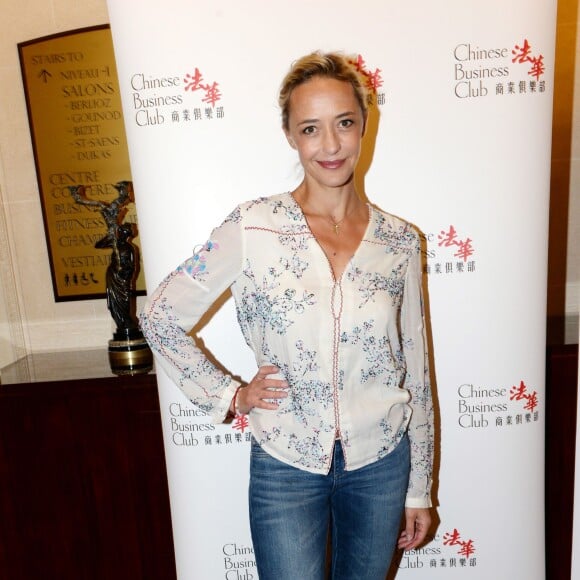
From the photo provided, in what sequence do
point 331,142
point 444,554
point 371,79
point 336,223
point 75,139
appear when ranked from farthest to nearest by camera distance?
point 75,139 < point 444,554 < point 371,79 < point 336,223 < point 331,142

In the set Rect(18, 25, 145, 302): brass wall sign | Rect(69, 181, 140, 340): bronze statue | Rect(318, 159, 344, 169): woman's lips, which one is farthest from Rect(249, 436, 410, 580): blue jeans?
Rect(18, 25, 145, 302): brass wall sign

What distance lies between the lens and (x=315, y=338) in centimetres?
131

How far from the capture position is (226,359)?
181cm

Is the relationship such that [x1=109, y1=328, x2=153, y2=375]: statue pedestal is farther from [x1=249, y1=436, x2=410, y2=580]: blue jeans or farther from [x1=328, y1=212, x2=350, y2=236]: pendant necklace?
[x1=328, y1=212, x2=350, y2=236]: pendant necklace

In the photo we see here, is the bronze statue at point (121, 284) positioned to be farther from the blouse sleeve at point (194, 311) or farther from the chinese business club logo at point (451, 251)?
the chinese business club logo at point (451, 251)

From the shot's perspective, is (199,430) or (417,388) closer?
(417,388)

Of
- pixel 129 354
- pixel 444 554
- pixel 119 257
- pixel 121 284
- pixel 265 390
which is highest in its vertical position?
pixel 119 257

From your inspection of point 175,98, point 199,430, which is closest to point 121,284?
point 199,430

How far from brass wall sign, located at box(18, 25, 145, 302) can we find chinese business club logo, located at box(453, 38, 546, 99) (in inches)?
59.1

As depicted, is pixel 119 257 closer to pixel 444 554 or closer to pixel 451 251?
pixel 451 251

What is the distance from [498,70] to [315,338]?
3.02ft

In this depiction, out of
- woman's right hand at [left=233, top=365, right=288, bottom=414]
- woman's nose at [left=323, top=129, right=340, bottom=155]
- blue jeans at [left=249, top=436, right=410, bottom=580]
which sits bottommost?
blue jeans at [left=249, top=436, right=410, bottom=580]

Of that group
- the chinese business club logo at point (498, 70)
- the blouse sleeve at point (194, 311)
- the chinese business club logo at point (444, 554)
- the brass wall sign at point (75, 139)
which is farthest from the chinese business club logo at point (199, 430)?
the chinese business club logo at point (498, 70)

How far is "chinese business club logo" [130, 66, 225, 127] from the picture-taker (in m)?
1.63
